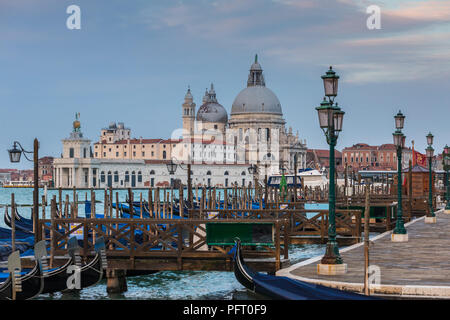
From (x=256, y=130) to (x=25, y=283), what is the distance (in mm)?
122771

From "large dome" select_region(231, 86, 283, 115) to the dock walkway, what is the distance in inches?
4632

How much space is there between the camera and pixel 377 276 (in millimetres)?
10922

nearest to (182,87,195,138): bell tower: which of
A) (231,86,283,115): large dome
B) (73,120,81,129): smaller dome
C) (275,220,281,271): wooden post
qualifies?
(231,86,283,115): large dome

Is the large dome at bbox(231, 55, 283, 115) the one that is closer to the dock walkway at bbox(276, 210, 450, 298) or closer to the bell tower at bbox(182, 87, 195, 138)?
the bell tower at bbox(182, 87, 195, 138)

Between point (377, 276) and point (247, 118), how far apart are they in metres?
123

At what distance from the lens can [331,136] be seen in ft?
39.8

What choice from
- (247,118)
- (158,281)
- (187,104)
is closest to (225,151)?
(247,118)

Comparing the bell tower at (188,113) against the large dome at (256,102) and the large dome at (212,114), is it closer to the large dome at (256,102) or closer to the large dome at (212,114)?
the large dome at (212,114)

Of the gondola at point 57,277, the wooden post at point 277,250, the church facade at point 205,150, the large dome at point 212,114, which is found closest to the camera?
the gondola at point 57,277

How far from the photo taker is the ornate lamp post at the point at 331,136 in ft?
38.0

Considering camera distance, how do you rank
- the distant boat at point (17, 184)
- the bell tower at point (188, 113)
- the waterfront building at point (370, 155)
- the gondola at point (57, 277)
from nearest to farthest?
1. the gondola at point (57, 277)
2. the bell tower at point (188, 113)
3. the waterfront building at point (370, 155)
4. the distant boat at point (17, 184)

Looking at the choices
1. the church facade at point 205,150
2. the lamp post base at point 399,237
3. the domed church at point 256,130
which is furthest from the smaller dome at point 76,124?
the lamp post base at point 399,237

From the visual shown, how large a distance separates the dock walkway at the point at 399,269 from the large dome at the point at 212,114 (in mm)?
124066

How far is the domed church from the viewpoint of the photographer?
134 meters
